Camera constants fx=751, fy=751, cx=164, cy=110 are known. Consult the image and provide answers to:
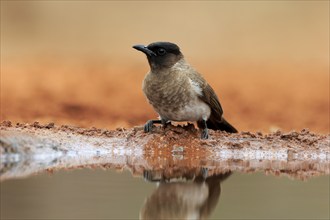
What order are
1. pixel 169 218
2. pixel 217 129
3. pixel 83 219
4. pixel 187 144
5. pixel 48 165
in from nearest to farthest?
pixel 83 219, pixel 169 218, pixel 48 165, pixel 187 144, pixel 217 129

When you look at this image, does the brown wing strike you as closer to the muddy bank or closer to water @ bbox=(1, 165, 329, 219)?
the muddy bank

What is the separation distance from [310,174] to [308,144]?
241cm

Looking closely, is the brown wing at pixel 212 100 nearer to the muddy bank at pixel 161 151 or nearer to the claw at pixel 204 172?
the muddy bank at pixel 161 151

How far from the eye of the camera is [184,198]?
7.03 m

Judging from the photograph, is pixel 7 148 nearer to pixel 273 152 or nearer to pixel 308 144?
pixel 273 152

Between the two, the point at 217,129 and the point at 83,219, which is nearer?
the point at 83,219

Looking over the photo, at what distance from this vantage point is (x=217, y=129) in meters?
11.6

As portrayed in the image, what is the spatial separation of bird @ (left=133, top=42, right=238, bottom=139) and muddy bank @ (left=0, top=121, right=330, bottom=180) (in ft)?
1.04

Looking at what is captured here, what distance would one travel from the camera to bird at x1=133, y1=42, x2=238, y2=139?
404 inches

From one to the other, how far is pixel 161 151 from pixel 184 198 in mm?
3222

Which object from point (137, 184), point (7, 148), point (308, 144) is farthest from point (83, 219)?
point (308, 144)

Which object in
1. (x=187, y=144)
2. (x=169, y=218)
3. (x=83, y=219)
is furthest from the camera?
(x=187, y=144)

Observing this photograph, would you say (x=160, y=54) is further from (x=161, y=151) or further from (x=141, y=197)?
(x=141, y=197)

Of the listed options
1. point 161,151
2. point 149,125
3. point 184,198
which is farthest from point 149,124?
point 184,198
